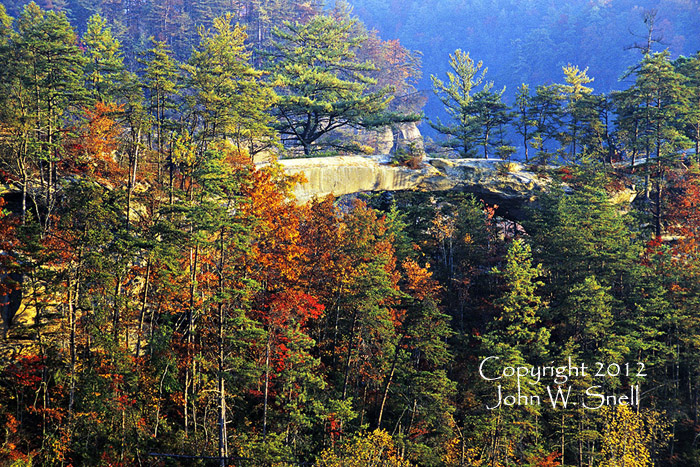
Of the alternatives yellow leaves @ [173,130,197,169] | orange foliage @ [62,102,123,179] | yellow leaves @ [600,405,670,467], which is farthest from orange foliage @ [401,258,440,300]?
orange foliage @ [62,102,123,179]

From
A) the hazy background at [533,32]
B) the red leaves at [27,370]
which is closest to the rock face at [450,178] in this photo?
the red leaves at [27,370]

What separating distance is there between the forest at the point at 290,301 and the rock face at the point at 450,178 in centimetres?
115

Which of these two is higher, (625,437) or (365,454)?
(365,454)

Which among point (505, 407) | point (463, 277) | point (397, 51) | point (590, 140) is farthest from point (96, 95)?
point (397, 51)

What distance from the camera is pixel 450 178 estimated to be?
33125mm

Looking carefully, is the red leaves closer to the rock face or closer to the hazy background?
the rock face

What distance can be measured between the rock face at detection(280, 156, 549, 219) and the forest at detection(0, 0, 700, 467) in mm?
1152

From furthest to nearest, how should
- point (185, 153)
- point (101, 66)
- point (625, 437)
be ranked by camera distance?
point (101, 66), point (185, 153), point (625, 437)

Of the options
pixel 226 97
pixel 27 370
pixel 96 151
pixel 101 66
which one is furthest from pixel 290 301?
pixel 101 66

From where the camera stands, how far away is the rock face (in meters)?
30.5

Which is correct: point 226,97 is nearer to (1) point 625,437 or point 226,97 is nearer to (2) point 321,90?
(2) point 321,90

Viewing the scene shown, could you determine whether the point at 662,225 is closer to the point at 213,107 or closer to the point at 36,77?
the point at 213,107

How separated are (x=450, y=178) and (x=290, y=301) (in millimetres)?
16155

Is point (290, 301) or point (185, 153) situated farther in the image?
point (185, 153)
